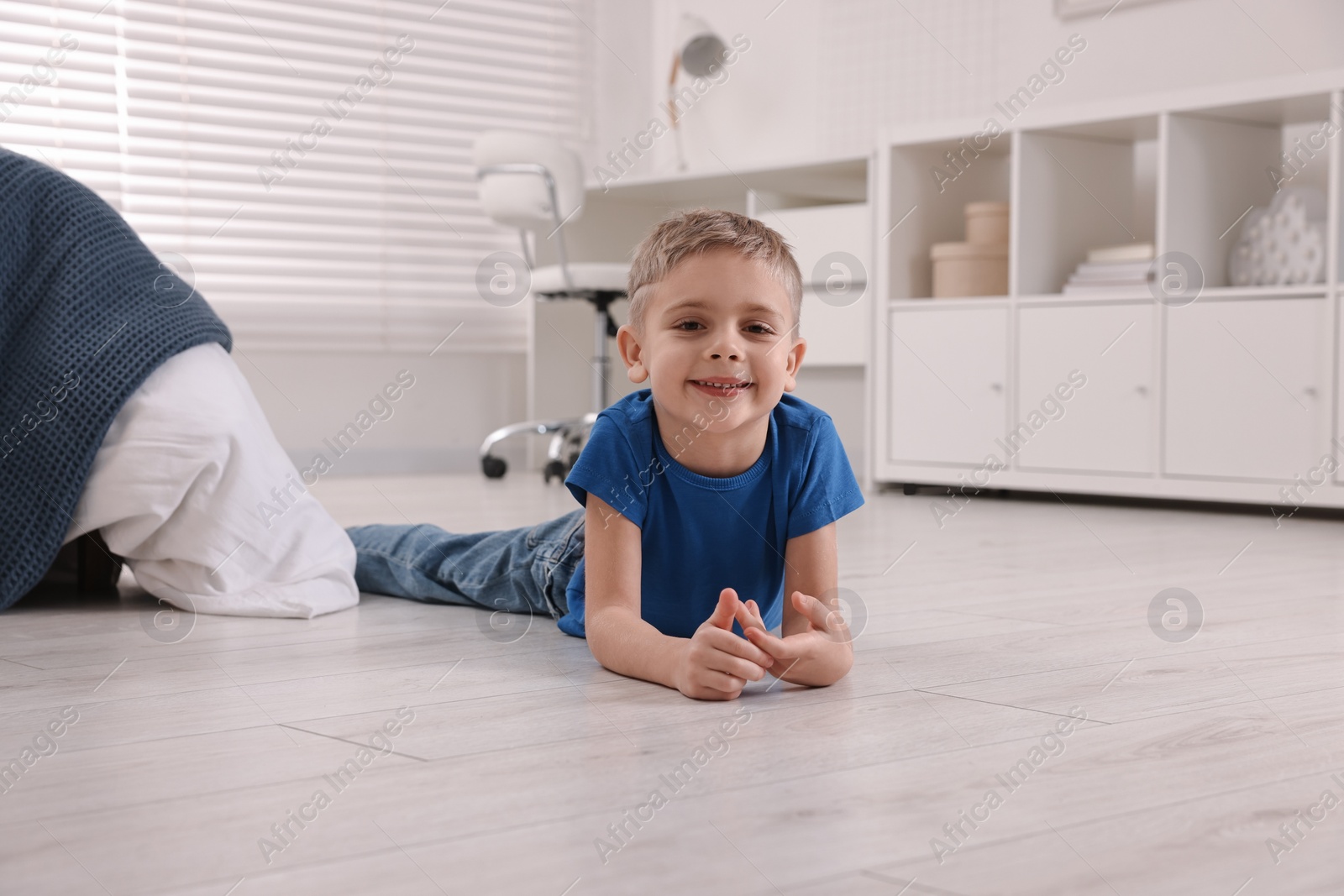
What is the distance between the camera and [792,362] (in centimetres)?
128

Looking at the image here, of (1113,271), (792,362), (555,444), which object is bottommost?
(555,444)

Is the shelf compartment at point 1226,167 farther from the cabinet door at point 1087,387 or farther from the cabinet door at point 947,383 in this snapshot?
the cabinet door at point 947,383

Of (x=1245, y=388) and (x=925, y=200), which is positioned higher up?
(x=925, y=200)

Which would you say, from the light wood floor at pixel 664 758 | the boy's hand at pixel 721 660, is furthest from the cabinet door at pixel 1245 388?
the boy's hand at pixel 721 660

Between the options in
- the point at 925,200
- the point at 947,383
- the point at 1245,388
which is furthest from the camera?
the point at 925,200

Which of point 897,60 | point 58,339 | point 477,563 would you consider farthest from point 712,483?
point 897,60

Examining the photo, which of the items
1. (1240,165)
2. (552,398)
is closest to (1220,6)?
(1240,165)

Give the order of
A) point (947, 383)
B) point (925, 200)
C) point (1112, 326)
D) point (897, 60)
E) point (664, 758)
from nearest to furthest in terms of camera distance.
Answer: point (664, 758)
point (1112, 326)
point (947, 383)
point (925, 200)
point (897, 60)

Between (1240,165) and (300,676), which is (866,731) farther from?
(1240,165)

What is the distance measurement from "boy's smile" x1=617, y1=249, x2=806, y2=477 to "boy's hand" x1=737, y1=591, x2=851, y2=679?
17 cm

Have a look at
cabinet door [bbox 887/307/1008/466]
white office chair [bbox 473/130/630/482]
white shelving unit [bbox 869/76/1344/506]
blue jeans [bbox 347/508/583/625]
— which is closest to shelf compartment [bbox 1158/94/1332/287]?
white shelving unit [bbox 869/76/1344/506]

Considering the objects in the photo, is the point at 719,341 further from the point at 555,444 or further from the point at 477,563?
the point at 555,444

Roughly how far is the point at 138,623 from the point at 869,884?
110 cm

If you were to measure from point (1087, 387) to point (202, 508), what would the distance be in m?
2.15
